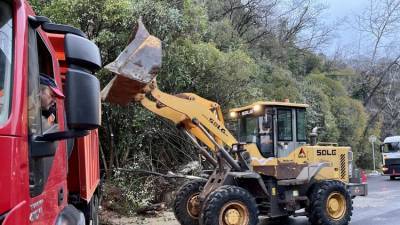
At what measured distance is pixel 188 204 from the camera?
35.2 feet

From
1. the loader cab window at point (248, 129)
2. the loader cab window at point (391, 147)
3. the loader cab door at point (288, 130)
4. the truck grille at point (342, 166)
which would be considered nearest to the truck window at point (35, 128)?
the loader cab door at point (288, 130)

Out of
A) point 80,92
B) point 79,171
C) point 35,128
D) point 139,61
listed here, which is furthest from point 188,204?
point 80,92

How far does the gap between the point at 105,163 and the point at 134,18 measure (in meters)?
3.87

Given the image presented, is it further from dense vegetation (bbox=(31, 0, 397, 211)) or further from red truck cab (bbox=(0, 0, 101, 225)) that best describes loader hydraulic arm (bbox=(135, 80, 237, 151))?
red truck cab (bbox=(0, 0, 101, 225))

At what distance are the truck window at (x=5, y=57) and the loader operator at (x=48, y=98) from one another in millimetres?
541

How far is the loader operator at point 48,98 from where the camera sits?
3.44 metres

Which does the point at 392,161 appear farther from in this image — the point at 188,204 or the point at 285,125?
the point at 188,204

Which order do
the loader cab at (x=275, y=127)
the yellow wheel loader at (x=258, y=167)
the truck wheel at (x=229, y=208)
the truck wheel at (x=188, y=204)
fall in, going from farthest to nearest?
the loader cab at (x=275, y=127), the truck wheel at (x=188, y=204), the yellow wheel loader at (x=258, y=167), the truck wheel at (x=229, y=208)

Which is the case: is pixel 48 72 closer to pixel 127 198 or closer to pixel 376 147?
pixel 127 198

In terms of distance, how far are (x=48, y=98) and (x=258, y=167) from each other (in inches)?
304

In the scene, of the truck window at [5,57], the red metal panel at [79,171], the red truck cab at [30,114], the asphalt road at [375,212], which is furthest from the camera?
the asphalt road at [375,212]

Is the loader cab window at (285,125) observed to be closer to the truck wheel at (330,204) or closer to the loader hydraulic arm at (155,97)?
the loader hydraulic arm at (155,97)

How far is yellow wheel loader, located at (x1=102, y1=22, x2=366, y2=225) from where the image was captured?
9695 millimetres

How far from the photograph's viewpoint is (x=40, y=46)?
373cm
